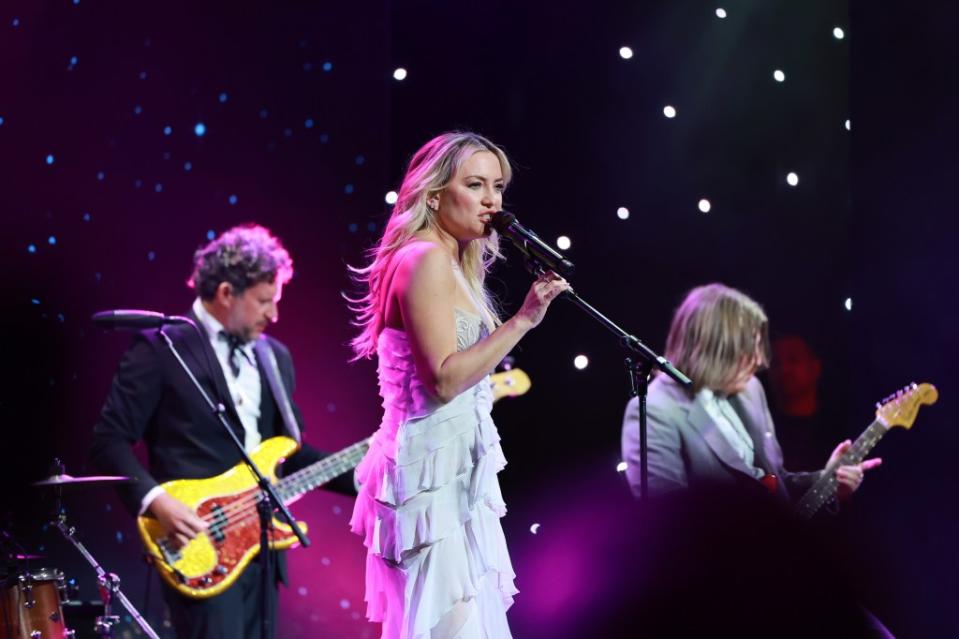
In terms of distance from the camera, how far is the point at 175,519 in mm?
3666

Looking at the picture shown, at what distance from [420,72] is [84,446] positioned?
2039 mm

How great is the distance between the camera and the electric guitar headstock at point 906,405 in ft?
15.1

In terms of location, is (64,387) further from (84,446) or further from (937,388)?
(937,388)

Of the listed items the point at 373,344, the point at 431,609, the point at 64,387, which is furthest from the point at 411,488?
the point at 64,387

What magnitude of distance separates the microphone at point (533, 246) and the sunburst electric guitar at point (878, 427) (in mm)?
2345

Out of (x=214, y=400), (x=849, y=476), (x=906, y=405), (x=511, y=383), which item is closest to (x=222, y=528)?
(x=214, y=400)

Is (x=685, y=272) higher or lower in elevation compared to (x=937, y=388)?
higher

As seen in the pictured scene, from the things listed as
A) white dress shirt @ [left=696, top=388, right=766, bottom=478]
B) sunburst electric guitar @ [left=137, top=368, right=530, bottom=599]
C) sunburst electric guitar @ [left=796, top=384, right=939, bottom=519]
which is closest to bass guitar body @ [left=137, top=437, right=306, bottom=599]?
sunburst electric guitar @ [left=137, top=368, right=530, bottom=599]

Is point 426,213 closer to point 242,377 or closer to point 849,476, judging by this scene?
point 242,377

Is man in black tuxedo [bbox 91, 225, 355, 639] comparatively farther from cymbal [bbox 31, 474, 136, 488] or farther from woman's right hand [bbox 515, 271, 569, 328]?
woman's right hand [bbox 515, 271, 569, 328]

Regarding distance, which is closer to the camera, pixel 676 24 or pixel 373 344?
pixel 373 344

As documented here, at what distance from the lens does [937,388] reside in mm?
4734

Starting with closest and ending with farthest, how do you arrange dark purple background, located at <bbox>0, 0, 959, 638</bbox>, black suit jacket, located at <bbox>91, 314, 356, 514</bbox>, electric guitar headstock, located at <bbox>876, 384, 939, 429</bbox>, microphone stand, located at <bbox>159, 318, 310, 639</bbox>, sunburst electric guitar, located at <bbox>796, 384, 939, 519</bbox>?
microphone stand, located at <bbox>159, 318, 310, 639</bbox> < black suit jacket, located at <bbox>91, 314, 356, 514</bbox> < dark purple background, located at <bbox>0, 0, 959, 638</bbox> < sunburst electric guitar, located at <bbox>796, 384, 939, 519</bbox> < electric guitar headstock, located at <bbox>876, 384, 939, 429</bbox>

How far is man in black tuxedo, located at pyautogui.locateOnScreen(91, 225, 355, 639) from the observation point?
12.1 ft
